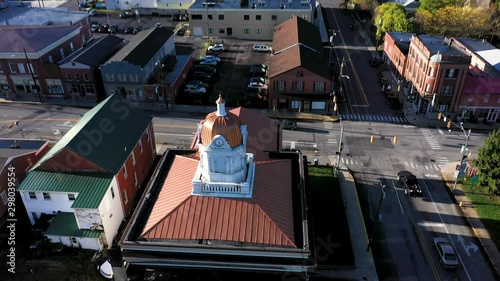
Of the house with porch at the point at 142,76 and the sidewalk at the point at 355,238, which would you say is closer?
the sidewalk at the point at 355,238

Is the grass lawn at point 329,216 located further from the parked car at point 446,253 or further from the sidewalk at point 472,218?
the sidewalk at point 472,218

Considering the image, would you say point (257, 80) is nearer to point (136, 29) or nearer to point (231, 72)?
point (231, 72)

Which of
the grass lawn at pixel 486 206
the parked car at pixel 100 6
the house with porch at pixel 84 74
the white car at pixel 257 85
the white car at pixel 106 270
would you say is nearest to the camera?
the white car at pixel 106 270

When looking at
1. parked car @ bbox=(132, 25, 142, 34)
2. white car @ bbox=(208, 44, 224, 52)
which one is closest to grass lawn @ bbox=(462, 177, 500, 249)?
white car @ bbox=(208, 44, 224, 52)

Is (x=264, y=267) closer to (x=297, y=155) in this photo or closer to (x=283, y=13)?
(x=297, y=155)

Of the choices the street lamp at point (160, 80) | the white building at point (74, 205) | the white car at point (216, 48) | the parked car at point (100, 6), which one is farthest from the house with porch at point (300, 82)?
the parked car at point (100, 6)

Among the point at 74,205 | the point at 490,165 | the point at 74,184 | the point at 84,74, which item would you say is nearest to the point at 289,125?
the point at 490,165

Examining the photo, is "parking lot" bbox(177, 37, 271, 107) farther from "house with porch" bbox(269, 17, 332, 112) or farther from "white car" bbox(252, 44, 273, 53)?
"house with porch" bbox(269, 17, 332, 112)
